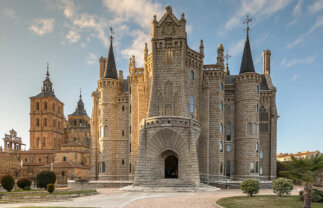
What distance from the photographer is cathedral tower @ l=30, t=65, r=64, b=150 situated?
Result: 80625 mm

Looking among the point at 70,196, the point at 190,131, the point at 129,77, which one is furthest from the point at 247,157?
the point at 70,196

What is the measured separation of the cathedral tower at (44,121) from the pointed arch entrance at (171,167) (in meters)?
56.1

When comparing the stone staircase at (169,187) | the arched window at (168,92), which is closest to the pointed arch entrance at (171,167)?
the stone staircase at (169,187)

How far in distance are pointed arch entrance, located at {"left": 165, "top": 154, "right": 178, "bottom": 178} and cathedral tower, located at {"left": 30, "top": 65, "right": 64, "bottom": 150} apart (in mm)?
56052

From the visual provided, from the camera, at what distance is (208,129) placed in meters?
38.4

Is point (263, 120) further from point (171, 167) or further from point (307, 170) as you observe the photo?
point (307, 170)

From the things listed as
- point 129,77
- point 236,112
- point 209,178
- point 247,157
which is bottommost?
point 209,178

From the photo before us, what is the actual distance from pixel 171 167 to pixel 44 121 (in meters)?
58.6

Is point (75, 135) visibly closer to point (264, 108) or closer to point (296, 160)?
point (264, 108)

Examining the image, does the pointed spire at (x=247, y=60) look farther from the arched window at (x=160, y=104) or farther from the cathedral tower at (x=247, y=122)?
the arched window at (x=160, y=104)

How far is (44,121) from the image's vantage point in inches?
3216

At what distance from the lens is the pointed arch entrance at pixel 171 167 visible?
3512 cm

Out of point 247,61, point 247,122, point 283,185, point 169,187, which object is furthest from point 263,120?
point 283,185

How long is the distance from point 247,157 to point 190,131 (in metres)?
12.8
